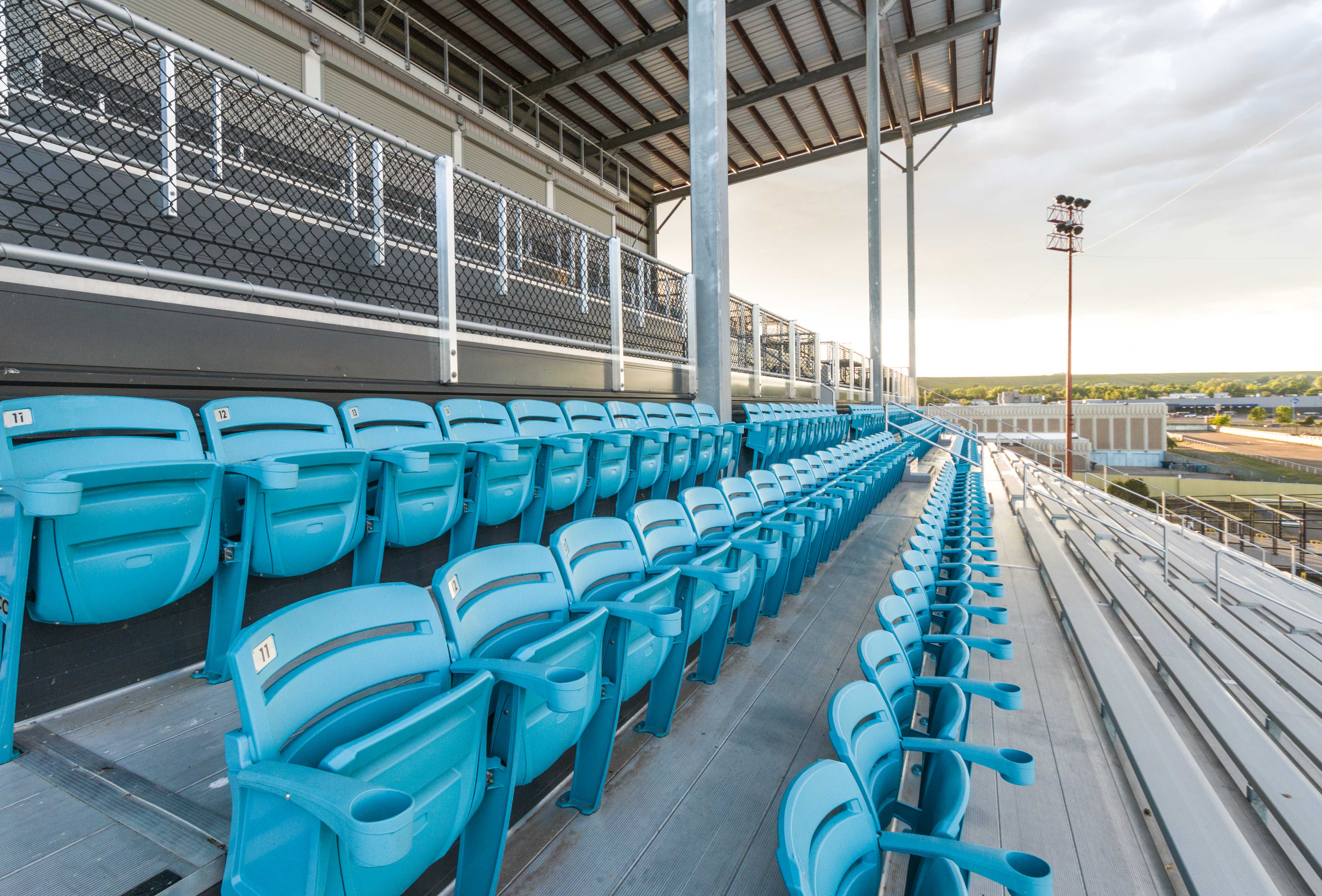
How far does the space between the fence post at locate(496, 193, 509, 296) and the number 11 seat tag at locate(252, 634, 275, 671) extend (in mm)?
2583

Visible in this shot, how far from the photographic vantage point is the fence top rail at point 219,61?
156 cm

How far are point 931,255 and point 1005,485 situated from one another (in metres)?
13.5

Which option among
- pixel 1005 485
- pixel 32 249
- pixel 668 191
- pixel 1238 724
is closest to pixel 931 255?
pixel 668 191

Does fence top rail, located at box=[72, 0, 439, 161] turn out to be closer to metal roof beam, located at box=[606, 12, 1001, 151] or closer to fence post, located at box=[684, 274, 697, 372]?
fence post, located at box=[684, 274, 697, 372]

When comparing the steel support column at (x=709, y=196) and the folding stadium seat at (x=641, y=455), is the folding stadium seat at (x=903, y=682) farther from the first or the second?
the steel support column at (x=709, y=196)

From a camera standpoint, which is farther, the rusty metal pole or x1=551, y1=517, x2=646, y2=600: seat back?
the rusty metal pole

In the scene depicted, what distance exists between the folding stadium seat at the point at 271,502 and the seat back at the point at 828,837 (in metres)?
1.13

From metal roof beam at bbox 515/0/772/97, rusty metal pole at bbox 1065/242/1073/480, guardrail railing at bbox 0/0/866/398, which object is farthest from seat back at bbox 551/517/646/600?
rusty metal pole at bbox 1065/242/1073/480

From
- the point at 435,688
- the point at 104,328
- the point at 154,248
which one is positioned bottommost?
the point at 435,688

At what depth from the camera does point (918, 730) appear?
1.60m

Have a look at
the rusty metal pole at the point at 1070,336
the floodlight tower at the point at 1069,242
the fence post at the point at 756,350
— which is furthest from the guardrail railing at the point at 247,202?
the rusty metal pole at the point at 1070,336

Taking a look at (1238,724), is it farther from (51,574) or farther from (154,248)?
(154,248)

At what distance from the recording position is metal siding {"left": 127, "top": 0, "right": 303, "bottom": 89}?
16.0 feet

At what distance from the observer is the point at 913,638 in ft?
4.85
